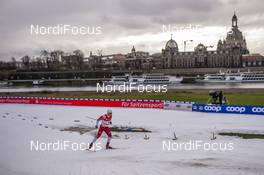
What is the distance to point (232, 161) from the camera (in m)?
12.2

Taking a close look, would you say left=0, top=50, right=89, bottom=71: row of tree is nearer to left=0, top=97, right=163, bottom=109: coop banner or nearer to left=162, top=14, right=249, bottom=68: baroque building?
left=162, top=14, right=249, bottom=68: baroque building

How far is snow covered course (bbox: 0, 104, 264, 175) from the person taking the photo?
11398 mm

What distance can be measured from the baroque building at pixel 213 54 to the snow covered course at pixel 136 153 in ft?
486

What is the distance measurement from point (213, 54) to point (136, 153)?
160 m

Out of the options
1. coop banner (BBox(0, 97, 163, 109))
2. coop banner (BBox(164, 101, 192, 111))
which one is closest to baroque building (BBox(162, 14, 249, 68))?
coop banner (BBox(0, 97, 163, 109))

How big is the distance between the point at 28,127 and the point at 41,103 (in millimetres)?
16987

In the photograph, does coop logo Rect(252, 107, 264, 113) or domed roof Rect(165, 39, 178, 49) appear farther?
domed roof Rect(165, 39, 178, 49)

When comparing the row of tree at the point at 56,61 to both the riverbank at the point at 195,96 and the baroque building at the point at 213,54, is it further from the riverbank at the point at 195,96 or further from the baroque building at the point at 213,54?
the riverbank at the point at 195,96

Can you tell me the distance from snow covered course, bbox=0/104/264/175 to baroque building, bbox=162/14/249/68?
148 m

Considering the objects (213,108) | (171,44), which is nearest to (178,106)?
(213,108)

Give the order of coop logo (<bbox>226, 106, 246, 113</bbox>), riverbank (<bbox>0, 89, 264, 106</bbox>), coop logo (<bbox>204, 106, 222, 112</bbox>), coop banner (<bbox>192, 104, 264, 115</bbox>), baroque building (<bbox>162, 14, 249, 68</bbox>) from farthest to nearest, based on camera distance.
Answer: baroque building (<bbox>162, 14, 249, 68</bbox>) → riverbank (<bbox>0, 89, 264, 106</bbox>) → coop logo (<bbox>204, 106, 222, 112</bbox>) → coop logo (<bbox>226, 106, 246, 113</bbox>) → coop banner (<bbox>192, 104, 264, 115</bbox>)

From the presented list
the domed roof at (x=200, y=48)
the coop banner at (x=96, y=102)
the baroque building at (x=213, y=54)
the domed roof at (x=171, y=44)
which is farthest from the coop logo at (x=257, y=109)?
the domed roof at (x=171, y=44)

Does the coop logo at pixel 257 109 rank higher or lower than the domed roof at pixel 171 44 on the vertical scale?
lower

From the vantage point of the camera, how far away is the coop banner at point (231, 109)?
24938 mm
